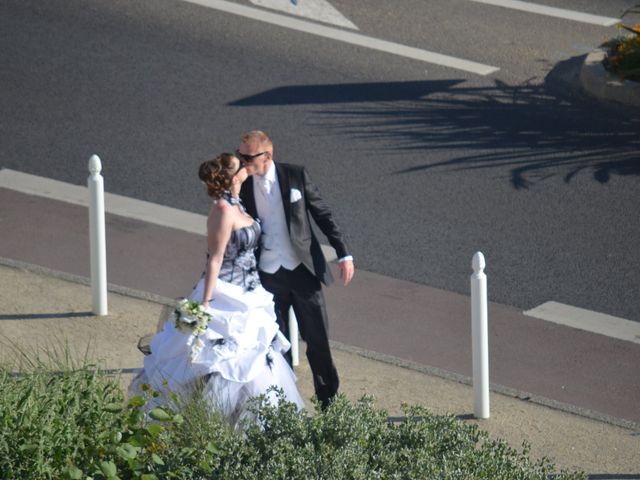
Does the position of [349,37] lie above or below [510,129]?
above

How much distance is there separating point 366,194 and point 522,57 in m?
4.31

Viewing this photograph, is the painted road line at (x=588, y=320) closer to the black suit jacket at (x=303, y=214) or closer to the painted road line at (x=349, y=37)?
the black suit jacket at (x=303, y=214)

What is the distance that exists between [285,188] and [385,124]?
16.8ft

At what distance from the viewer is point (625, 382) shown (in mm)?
8547

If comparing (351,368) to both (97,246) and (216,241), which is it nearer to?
(216,241)

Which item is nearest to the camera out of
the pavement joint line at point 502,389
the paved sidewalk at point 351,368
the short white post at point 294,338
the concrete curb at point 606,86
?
the paved sidewalk at point 351,368

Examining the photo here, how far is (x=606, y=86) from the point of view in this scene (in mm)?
13469

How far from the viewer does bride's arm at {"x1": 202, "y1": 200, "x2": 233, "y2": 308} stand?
727cm

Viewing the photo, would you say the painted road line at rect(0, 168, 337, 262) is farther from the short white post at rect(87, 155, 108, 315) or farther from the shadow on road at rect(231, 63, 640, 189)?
the shadow on road at rect(231, 63, 640, 189)

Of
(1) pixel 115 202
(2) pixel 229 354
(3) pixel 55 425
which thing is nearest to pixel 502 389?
(2) pixel 229 354

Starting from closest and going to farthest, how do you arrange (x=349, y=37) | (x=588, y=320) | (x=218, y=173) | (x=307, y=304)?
(x=218, y=173)
(x=307, y=304)
(x=588, y=320)
(x=349, y=37)

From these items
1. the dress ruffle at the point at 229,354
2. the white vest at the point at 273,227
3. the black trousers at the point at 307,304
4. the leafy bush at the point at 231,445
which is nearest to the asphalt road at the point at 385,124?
the black trousers at the point at 307,304

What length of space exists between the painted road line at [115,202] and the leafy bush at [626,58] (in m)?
4.88

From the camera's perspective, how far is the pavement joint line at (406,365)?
8.07 meters
